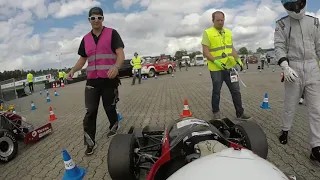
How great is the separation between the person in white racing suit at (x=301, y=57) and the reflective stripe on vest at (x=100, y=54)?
254cm

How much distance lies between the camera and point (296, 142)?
4.04 metres

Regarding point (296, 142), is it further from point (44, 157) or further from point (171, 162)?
point (44, 157)

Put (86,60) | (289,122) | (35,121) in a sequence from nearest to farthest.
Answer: (289,122) → (86,60) → (35,121)

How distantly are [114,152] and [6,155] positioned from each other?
2407 mm

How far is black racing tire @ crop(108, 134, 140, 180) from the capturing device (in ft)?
9.29

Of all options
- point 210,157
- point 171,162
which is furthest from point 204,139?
point 210,157

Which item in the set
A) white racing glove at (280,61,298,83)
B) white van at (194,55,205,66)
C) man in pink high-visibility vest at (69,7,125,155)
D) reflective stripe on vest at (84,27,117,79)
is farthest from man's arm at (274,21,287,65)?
white van at (194,55,205,66)

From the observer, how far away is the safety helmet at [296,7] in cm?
340

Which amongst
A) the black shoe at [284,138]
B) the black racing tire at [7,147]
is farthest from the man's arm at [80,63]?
the black shoe at [284,138]

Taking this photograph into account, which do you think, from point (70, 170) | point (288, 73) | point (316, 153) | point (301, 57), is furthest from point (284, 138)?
point (70, 170)

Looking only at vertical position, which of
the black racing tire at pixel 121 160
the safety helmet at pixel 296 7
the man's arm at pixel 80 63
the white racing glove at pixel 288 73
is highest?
the safety helmet at pixel 296 7

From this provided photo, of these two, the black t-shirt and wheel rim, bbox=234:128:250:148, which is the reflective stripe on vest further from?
wheel rim, bbox=234:128:250:148

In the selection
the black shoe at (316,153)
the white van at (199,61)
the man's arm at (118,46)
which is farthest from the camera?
the white van at (199,61)

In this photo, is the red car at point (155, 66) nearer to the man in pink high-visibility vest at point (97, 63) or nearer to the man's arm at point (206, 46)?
the man's arm at point (206, 46)
